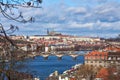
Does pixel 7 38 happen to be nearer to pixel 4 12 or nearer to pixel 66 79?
pixel 4 12

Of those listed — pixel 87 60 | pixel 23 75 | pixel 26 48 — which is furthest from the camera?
pixel 87 60

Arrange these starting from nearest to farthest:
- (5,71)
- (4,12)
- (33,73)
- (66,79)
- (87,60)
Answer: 1. (4,12)
2. (5,71)
3. (33,73)
4. (66,79)
5. (87,60)

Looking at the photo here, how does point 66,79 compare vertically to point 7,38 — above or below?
below

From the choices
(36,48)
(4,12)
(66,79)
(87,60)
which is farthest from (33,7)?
(87,60)

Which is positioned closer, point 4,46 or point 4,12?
point 4,12

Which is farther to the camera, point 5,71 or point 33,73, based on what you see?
point 33,73

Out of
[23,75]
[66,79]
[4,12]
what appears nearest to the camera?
[4,12]

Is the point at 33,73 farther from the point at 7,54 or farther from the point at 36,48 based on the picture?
the point at 7,54

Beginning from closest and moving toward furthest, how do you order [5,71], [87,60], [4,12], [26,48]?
[4,12] → [5,71] → [26,48] → [87,60]

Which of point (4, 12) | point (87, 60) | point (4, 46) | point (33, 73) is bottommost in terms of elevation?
point (87, 60)

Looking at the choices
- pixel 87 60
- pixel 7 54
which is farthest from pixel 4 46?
pixel 87 60
